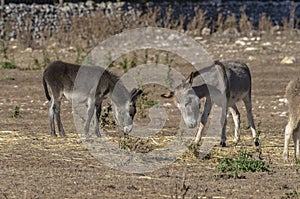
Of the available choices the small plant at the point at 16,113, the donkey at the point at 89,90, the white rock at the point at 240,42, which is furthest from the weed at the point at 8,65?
the donkey at the point at 89,90

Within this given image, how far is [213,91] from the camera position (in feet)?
44.2

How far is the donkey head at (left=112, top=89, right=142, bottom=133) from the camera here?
14305mm

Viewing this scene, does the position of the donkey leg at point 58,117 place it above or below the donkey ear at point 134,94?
below

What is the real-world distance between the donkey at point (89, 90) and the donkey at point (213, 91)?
1.37m

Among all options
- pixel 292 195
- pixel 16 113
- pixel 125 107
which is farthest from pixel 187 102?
pixel 16 113

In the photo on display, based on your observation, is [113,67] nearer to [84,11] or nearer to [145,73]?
[145,73]

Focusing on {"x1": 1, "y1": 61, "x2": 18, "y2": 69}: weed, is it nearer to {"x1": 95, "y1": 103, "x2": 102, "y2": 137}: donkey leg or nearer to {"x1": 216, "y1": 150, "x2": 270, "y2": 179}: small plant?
{"x1": 95, "y1": 103, "x2": 102, "y2": 137}: donkey leg

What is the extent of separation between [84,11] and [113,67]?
11.6 meters

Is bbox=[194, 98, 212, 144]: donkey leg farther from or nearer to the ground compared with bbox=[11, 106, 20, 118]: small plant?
farther from the ground

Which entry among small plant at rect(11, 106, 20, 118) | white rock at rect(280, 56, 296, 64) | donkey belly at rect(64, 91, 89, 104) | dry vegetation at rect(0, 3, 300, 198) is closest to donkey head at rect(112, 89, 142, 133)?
dry vegetation at rect(0, 3, 300, 198)

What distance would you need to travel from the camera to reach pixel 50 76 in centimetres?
Result: 1447

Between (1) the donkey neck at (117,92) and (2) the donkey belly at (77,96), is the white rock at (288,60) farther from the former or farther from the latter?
(2) the donkey belly at (77,96)

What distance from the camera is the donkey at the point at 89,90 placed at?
1439 centimetres

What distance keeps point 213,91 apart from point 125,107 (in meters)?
1.60
